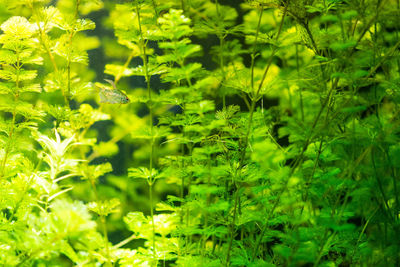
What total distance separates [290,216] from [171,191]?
94 cm

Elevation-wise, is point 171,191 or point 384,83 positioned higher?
point 384,83

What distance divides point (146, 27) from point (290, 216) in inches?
34.0

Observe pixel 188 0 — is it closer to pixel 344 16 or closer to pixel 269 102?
pixel 344 16

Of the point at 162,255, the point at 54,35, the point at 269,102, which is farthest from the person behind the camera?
the point at 269,102

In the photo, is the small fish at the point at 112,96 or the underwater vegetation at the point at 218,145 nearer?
the underwater vegetation at the point at 218,145

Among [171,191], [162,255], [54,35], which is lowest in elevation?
[171,191]

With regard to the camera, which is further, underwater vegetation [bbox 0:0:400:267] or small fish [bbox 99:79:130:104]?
small fish [bbox 99:79:130:104]

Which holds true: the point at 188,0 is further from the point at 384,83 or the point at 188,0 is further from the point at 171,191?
the point at 171,191

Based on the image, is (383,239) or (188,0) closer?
(383,239)

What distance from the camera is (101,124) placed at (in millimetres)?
1928

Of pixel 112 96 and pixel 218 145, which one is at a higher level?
pixel 112 96

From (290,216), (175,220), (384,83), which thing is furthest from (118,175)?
(384,83)

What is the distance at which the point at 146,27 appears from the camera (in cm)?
127

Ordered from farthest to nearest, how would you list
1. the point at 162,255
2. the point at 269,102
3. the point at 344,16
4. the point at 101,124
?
the point at 269,102 → the point at 101,124 → the point at 162,255 → the point at 344,16
